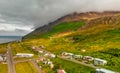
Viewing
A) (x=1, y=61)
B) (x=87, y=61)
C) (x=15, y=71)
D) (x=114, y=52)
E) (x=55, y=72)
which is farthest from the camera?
(x=114, y=52)

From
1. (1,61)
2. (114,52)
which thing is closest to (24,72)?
(1,61)

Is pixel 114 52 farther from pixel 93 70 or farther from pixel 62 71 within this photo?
pixel 62 71

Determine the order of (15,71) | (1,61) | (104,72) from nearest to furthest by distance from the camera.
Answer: (104,72) < (15,71) < (1,61)

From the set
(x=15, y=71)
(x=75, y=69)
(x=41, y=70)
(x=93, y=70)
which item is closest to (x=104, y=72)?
(x=93, y=70)

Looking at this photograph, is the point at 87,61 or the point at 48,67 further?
the point at 87,61

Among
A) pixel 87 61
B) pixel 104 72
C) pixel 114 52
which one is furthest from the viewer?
pixel 114 52

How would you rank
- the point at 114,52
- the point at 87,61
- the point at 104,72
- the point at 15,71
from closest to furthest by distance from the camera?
the point at 104,72
the point at 15,71
the point at 87,61
the point at 114,52

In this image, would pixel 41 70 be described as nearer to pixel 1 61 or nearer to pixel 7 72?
pixel 7 72

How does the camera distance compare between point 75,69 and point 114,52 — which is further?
point 114,52

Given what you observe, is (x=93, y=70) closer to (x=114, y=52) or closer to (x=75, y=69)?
(x=75, y=69)
